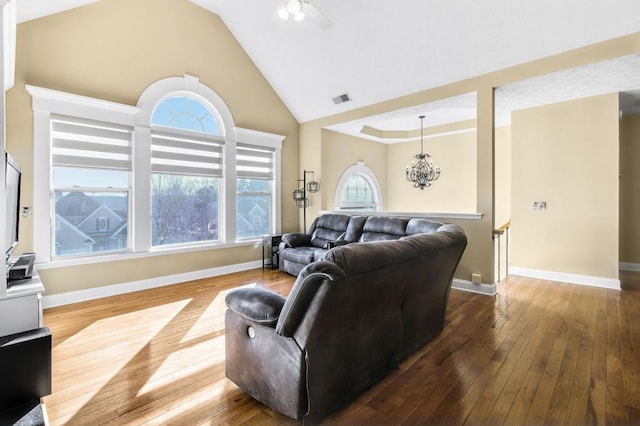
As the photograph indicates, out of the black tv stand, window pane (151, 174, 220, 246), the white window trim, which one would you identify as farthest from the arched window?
the black tv stand

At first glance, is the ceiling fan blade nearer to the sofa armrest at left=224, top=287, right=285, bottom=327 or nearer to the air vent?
the air vent

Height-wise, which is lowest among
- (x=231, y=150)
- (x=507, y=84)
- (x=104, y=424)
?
(x=104, y=424)

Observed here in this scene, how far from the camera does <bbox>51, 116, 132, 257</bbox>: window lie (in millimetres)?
3908

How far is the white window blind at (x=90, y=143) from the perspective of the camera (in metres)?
3.88

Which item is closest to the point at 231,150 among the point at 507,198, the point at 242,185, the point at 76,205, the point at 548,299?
the point at 242,185

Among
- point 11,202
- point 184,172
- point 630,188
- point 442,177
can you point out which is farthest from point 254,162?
point 630,188

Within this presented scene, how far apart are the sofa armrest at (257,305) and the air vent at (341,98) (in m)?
4.53

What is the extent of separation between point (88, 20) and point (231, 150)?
247 cm

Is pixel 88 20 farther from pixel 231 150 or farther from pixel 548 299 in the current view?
pixel 548 299

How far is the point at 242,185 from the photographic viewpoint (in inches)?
229

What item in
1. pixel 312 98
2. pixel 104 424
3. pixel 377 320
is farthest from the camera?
pixel 312 98

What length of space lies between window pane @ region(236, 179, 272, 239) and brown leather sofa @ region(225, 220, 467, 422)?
12.6 feet

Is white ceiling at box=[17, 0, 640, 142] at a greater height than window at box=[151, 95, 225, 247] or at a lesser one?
greater

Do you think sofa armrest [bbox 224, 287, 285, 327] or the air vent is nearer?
sofa armrest [bbox 224, 287, 285, 327]
